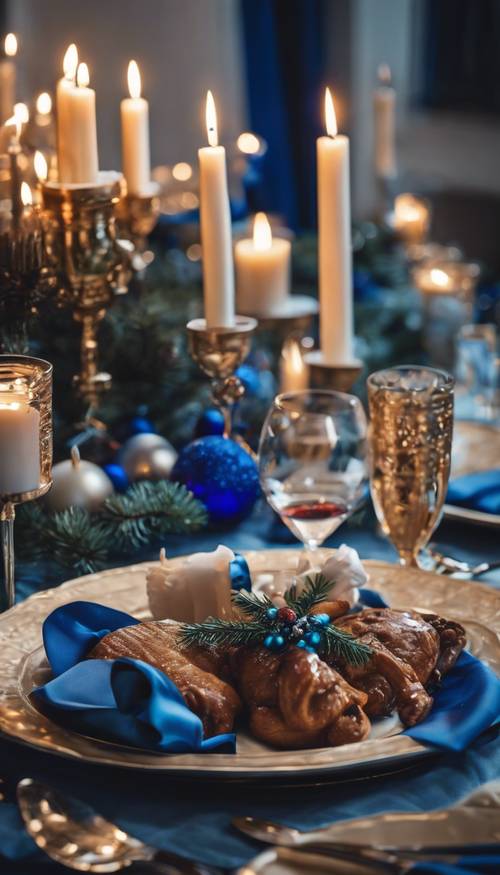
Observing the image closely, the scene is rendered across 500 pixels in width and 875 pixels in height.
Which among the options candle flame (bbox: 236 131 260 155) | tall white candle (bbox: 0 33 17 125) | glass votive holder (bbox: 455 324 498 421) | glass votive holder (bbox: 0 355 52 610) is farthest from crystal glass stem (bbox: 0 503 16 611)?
candle flame (bbox: 236 131 260 155)

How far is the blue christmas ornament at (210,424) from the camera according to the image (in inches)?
55.5

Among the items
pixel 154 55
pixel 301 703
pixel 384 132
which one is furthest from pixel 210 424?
pixel 154 55

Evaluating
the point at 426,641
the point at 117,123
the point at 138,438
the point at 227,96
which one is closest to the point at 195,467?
the point at 138,438

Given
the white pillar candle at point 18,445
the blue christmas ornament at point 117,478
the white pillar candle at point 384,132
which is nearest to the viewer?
the white pillar candle at point 18,445

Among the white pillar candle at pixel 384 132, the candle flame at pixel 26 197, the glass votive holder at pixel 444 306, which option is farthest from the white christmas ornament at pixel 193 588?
the white pillar candle at pixel 384 132

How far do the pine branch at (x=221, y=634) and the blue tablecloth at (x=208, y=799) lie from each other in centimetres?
11

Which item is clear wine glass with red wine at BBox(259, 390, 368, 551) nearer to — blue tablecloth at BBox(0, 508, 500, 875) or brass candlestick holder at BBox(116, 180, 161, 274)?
blue tablecloth at BBox(0, 508, 500, 875)

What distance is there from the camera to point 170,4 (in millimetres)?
4859

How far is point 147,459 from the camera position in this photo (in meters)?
1.35

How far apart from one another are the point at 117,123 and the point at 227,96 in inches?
23.3

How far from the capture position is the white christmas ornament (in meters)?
0.95

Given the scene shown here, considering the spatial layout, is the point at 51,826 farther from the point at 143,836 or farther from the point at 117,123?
the point at 117,123

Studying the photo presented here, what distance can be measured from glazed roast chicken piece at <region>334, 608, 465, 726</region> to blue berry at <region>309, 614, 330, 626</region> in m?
0.03

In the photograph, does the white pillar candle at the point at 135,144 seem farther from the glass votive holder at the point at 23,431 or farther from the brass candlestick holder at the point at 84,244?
the glass votive holder at the point at 23,431
